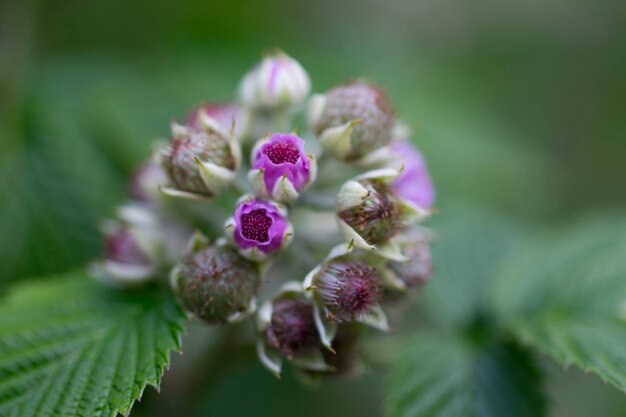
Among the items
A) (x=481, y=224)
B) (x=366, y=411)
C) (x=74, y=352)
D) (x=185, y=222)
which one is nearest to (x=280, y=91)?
(x=185, y=222)

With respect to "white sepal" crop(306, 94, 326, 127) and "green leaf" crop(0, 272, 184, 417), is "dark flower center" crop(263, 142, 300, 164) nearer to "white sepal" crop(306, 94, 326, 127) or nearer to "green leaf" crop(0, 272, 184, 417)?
"white sepal" crop(306, 94, 326, 127)

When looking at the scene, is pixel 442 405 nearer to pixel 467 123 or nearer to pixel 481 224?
pixel 481 224

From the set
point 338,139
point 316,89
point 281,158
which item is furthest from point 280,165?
point 316,89

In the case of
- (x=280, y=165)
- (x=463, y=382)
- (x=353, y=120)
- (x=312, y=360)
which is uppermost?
(x=353, y=120)

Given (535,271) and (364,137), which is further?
(535,271)

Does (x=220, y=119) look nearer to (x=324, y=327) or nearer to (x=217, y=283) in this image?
(x=217, y=283)

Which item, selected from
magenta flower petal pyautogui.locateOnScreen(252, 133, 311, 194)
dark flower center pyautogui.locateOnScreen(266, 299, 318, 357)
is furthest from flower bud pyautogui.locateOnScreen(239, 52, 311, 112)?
dark flower center pyautogui.locateOnScreen(266, 299, 318, 357)
